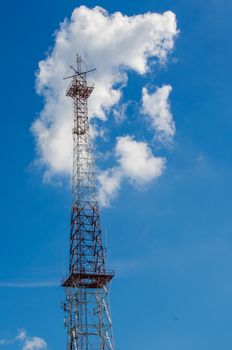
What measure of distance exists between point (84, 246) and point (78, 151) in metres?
12.4

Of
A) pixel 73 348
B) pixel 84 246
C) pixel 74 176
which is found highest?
pixel 74 176

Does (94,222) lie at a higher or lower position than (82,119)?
lower

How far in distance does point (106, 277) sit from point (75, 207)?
31.8ft

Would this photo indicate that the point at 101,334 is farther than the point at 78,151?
No

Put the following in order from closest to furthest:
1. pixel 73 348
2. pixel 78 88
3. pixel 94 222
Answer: pixel 73 348, pixel 94 222, pixel 78 88

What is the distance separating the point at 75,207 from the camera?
273 feet

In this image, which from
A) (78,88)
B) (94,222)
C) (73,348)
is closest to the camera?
(73,348)

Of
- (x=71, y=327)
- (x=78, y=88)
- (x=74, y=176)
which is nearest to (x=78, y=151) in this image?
(x=74, y=176)

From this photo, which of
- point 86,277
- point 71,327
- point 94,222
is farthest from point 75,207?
point 71,327

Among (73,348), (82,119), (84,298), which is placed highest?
(82,119)

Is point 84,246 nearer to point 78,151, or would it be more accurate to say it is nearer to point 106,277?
point 106,277

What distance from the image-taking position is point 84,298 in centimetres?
7919

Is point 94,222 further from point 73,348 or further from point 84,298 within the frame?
point 73,348

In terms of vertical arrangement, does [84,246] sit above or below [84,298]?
above
